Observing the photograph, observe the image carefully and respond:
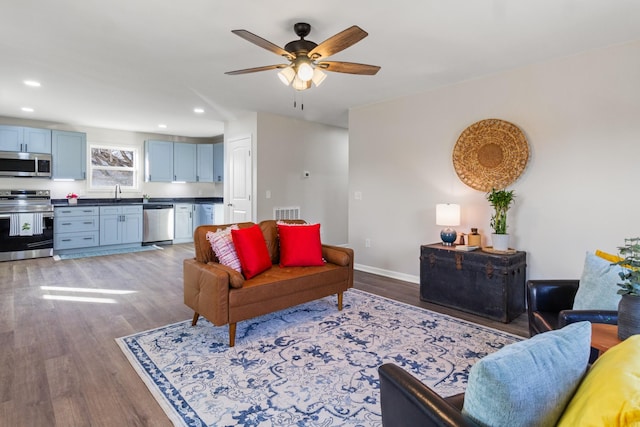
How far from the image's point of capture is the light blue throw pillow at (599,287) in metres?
1.92

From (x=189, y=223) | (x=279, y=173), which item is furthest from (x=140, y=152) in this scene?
(x=279, y=173)

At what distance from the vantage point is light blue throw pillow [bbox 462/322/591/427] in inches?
32.0

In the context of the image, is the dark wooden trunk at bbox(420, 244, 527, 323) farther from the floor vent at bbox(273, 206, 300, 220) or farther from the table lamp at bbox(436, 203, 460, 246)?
the floor vent at bbox(273, 206, 300, 220)

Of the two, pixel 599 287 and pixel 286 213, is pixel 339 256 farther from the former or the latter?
pixel 286 213

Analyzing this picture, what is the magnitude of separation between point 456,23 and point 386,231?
2.74m

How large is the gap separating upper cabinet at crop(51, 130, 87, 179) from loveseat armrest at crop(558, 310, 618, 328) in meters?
7.59

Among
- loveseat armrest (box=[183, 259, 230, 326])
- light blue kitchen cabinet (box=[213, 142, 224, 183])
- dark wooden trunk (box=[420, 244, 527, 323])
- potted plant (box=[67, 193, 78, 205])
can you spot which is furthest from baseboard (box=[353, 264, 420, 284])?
potted plant (box=[67, 193, 78, 205])

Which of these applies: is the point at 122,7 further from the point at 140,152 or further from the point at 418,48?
the point at 140,152

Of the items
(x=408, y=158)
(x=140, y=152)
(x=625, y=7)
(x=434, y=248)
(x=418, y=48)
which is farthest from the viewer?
(x=140, y=152)

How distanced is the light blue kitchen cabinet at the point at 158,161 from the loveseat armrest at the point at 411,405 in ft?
24.4

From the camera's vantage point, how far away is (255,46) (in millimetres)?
3004

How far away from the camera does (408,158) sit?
14.8 ft

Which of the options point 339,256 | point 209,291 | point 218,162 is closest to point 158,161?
point 218,162

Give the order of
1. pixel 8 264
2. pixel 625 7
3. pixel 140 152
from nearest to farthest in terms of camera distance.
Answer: pixel 625 7 < pixel 8 264 < pixel 140 152
